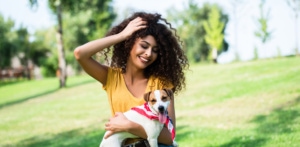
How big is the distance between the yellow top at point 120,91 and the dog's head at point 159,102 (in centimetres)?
23

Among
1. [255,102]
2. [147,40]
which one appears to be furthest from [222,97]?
[147,40]

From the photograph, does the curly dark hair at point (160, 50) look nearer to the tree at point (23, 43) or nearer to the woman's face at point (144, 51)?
the woman's face at point (144, 51)

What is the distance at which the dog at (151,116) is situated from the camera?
10.4 ft

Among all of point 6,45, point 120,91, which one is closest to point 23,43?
point 6,45

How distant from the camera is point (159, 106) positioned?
3131mm

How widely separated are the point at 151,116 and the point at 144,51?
660 millimetres

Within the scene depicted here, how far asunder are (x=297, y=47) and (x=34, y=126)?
1104 inches

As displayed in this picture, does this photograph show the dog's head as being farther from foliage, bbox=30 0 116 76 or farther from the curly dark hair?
foliage, bbox=30 0 116 76

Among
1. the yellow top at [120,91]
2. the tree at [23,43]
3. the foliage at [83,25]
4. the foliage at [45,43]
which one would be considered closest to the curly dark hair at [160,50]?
the yellow top at [120,91]

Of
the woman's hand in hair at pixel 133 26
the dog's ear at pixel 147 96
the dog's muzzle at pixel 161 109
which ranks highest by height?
the woman's hand in hair at pixel 133 26

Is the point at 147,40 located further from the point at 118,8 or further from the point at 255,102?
the point at 118,8

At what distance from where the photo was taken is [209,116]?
11.4 m

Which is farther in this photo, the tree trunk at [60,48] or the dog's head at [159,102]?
the tree trunk at [60,48]

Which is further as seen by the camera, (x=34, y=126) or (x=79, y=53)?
(x=34, y=126)
